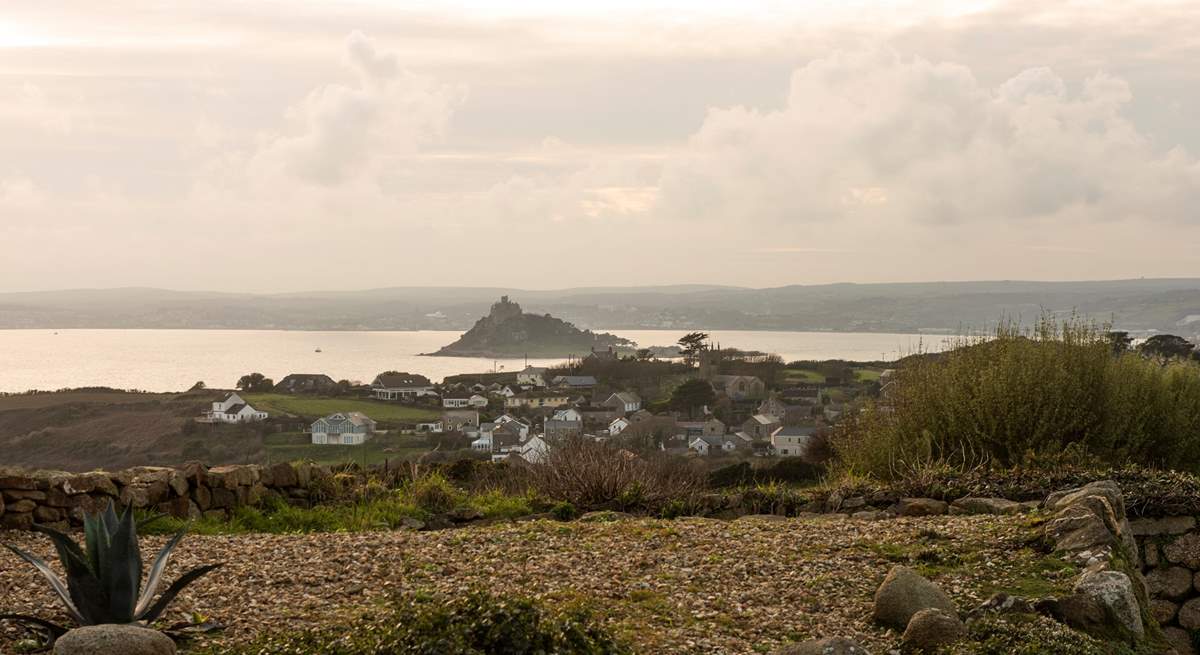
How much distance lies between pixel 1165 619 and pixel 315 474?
312 inches

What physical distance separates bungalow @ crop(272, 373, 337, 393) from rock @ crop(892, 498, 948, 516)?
22.7 m

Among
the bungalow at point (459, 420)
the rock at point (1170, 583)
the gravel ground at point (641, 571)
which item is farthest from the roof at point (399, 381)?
the rock at point (1170, 583)

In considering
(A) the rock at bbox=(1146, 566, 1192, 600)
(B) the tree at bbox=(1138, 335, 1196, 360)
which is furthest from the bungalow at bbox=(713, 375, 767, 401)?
(A) the rock at bbox=(1146, 566, 1192, 600)

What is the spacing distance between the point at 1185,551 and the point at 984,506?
157 centimetres

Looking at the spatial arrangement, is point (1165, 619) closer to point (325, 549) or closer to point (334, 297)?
point (325, 549)

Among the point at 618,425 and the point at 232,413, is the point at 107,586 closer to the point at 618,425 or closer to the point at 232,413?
the point at 232,413

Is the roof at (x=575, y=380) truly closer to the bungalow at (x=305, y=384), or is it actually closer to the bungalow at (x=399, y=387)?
the bungalow at (x=399, y=387)

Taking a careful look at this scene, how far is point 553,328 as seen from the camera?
193ft

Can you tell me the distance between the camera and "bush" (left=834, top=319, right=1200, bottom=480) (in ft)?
36.0

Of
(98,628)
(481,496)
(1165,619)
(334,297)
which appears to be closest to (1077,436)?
(1165,619)

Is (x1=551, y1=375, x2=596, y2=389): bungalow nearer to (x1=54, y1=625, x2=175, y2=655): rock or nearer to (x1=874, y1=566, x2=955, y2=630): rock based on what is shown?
(x1=874, y1=566, x2=955, y2=630): rock

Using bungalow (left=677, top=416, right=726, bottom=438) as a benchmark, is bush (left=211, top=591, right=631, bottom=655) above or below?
above

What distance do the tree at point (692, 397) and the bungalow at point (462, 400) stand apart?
225 inches

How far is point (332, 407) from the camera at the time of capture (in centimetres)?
2594
